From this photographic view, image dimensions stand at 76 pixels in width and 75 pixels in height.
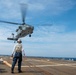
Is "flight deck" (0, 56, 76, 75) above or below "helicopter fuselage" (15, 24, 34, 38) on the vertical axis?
below

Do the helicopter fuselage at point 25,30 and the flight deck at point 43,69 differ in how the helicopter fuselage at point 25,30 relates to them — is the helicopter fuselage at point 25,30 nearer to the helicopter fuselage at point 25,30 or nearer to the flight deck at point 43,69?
the helicopter fuselage at point 25,30

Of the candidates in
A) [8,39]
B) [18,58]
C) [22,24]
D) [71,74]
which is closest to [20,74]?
[18,58]

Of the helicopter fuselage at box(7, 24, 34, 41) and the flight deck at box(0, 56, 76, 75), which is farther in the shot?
the helicopter fuselage at box(7, 24, 34, 41)

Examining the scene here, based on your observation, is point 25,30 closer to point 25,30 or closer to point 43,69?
point 25,30

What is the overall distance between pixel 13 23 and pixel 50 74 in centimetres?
3083

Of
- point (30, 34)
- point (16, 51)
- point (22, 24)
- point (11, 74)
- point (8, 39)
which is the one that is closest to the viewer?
point (11, 74)

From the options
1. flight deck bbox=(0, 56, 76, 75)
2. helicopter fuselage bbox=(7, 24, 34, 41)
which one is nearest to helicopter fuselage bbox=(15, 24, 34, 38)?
helicopter fuselage bbox=(7, 24, 34, 41)

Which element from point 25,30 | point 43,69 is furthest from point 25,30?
point 43,69

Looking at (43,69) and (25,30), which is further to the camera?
(25,30)

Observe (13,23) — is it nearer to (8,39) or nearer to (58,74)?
(8,39)

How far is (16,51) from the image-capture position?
13.3 metres

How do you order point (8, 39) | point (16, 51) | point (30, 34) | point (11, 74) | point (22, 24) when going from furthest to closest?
1. point (8, 39)
2. point (22, 24)
3. point (30, 34)
4. point (16, 51)
5. point (11, 74)

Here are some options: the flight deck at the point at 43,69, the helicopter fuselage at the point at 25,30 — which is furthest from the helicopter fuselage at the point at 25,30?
the flight deck at the point at 43,69

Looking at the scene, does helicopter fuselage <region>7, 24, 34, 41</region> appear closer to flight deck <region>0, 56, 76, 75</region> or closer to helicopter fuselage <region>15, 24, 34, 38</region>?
helicopter fuselage <region>15, 24, 34, 38</region>
